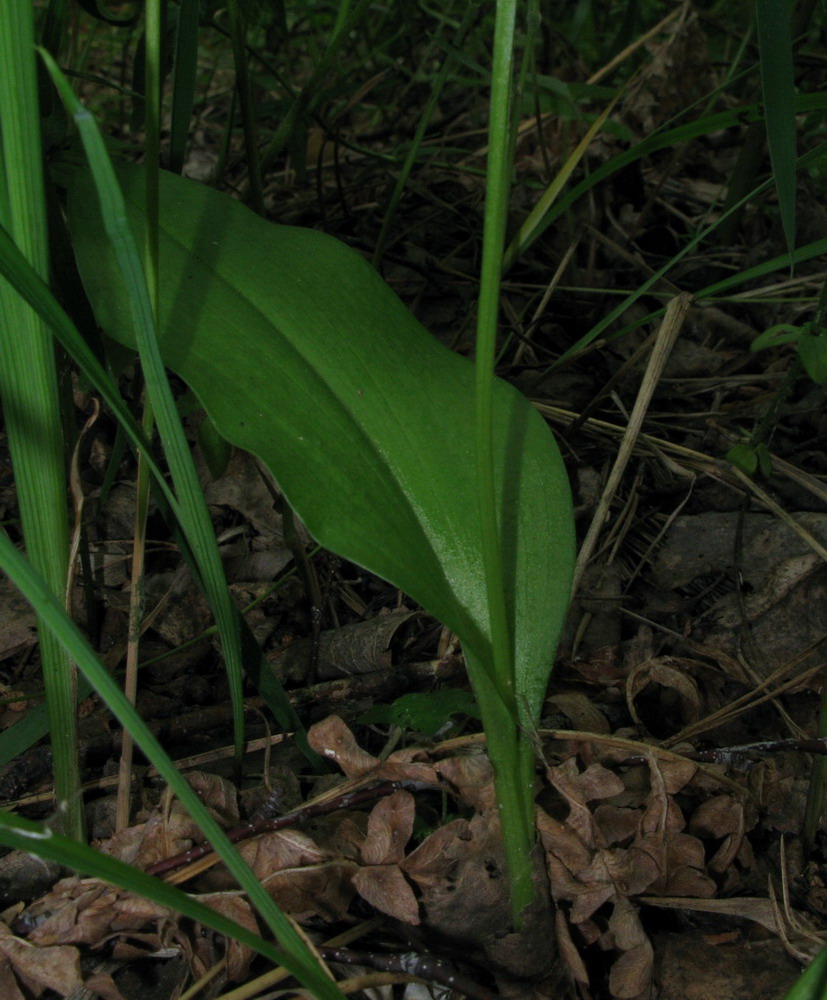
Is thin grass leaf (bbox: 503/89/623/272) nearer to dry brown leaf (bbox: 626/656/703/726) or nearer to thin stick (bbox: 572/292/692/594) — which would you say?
thin stick (bbox: 572/292/692/594)

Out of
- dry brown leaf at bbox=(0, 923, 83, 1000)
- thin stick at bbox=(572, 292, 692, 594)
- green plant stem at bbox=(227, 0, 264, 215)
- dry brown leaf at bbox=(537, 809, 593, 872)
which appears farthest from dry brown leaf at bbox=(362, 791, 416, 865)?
green plant stem at bbox=(227, 0, 264, 215)

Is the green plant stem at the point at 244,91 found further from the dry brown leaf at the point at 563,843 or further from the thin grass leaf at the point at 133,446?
the dry brown leaf at the point at 563,843

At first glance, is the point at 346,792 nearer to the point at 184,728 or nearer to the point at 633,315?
the point at 184,728

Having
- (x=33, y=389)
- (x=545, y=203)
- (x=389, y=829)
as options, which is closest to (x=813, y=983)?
(x=389, y=829)

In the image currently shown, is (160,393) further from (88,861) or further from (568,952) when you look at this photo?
(568,952)

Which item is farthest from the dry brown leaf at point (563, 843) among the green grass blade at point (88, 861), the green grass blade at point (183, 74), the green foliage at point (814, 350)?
the green grass blade at point (183, 74)
